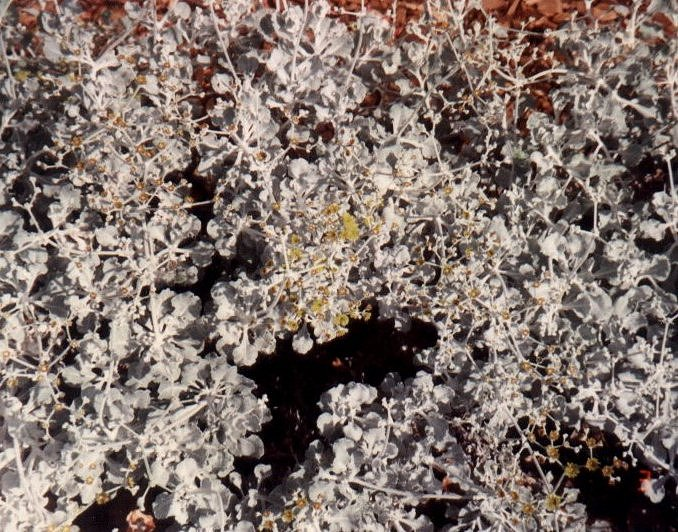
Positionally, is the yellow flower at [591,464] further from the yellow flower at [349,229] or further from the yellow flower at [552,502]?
the yellow flower at [349,229]

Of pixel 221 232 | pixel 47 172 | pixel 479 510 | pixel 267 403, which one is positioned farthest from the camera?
pixel 267 403

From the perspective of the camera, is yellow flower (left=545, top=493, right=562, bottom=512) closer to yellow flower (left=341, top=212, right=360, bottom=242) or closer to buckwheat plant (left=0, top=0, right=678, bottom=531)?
buckwheat plant (left=0, top=0, right=678, bottom=531)

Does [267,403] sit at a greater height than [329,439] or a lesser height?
lesser

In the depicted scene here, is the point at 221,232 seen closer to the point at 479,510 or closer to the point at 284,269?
the point at 284,269

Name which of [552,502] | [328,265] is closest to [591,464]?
[552,502]

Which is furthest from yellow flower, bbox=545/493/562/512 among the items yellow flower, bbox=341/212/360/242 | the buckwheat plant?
yellow flower, bbox=341/212/360/242

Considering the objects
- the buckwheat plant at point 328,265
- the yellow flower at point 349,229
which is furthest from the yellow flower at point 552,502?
the yellow flower at point 349,229

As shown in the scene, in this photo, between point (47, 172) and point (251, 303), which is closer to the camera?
point (251, 303)

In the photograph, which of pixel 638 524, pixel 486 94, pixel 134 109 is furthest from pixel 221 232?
pixel 638 524

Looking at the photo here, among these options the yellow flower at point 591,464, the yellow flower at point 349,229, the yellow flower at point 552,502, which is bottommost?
the yellow flower at point 552,502
